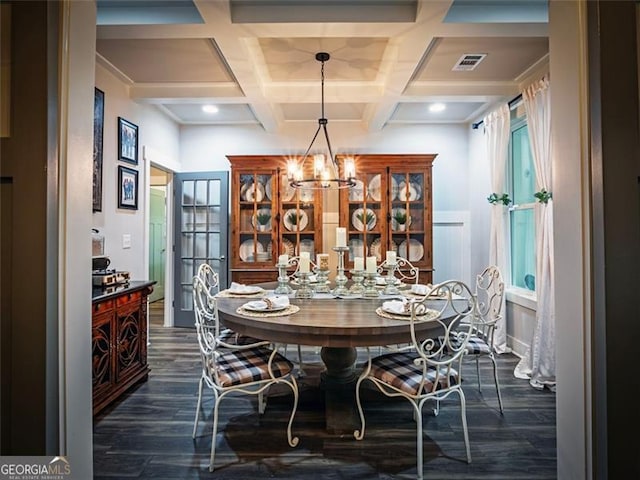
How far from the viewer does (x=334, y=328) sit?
1763mm

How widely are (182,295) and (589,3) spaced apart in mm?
4603

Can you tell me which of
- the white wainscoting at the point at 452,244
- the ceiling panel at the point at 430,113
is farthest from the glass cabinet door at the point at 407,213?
the ceiling panel at the point at 430,113

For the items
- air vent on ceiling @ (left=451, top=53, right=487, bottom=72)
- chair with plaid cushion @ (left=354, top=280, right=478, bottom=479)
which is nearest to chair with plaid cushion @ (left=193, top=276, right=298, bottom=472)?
chair with plaid cushion @ (left=354, top=280, right=478, bottom=479)

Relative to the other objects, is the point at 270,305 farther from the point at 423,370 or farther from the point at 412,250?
the point at 412,250

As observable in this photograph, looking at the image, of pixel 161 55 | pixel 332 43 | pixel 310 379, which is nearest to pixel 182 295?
pixel 310 379

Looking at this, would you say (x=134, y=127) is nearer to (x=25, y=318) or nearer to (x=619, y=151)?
(x=25, y=318)

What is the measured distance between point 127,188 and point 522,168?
3.98 meters

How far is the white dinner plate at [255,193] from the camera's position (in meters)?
4.21

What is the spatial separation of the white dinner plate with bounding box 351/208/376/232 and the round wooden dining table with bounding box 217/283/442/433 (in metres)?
1.85

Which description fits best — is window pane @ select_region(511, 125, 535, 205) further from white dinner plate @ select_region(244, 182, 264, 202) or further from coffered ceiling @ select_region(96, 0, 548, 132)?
white dinner plate @ select_region(244, 182, 264, 202)

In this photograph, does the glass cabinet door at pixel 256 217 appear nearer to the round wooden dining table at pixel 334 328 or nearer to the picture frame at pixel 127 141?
the picture frame at pixel 127 141

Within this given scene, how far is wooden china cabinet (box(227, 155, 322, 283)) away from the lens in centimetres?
416

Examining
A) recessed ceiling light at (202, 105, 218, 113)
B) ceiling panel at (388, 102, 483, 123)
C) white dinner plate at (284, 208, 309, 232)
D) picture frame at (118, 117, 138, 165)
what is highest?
recessed ceiling light at (202, 105, 218, 113)
